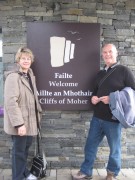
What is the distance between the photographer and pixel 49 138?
175 inches

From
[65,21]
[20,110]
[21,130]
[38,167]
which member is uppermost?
[65,21]

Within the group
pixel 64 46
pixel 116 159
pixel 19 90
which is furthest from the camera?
pixel 64 46

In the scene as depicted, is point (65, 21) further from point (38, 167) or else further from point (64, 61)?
point (38, 167)

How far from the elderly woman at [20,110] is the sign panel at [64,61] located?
18.4 inches

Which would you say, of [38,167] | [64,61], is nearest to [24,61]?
[64,61]

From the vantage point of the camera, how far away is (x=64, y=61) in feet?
14.2

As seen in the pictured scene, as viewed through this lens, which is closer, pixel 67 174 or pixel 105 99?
pixel 105 99

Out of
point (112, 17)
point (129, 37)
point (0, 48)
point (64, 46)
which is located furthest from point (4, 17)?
point (129, 37)

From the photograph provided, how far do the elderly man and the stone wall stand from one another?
→ 383 millimetres

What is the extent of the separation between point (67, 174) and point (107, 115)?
3.44 ft

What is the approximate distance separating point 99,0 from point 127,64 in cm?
98

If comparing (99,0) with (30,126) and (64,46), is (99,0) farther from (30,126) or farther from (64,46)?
(30,126)

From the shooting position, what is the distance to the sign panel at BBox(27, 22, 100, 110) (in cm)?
429

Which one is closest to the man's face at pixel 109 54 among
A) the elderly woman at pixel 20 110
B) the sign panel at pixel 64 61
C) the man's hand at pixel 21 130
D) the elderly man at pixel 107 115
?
the elderly man at pixel 107 115
